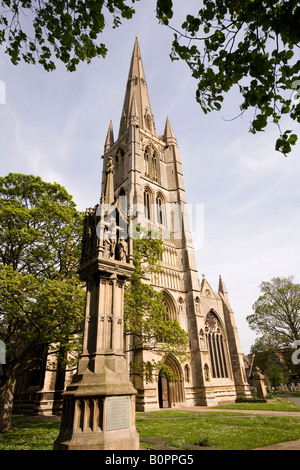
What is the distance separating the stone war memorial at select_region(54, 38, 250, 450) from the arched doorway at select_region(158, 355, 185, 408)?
81 millimetres

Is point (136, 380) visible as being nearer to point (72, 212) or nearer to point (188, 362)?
point (188, 362)

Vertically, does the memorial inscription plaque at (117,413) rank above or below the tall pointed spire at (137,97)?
below

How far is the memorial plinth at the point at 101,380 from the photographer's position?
5.13 m

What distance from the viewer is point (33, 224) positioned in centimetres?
1317

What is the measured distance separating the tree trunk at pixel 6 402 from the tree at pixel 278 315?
24222mm

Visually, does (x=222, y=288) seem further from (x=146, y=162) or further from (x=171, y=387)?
(x=146, y=162)

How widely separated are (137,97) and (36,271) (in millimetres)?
39781

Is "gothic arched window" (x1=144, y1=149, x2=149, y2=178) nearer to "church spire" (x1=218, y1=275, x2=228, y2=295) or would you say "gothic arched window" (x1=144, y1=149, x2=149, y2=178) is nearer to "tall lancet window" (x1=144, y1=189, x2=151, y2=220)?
"tall lancet window" (x1=144, y1=189, x2=151, y2=220)

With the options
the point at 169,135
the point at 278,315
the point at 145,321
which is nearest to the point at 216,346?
the point at 278,315

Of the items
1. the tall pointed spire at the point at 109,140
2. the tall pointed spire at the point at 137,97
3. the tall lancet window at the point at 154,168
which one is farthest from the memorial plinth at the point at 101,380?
the tall pointed spire at the point at 109,140

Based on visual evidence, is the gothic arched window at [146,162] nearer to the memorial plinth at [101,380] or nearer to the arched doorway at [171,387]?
the arched doorway at [171,387]

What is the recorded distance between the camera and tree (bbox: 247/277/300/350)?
27.6 metres

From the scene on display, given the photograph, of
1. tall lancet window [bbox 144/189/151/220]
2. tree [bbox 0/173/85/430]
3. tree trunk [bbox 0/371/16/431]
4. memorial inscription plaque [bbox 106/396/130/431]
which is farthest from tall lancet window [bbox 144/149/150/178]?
memorial inscription plaque [bbox 106/396/130/431]

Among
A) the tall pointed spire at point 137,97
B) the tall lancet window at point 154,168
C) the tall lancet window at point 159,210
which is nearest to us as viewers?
the tall lancet window at point 159,210
